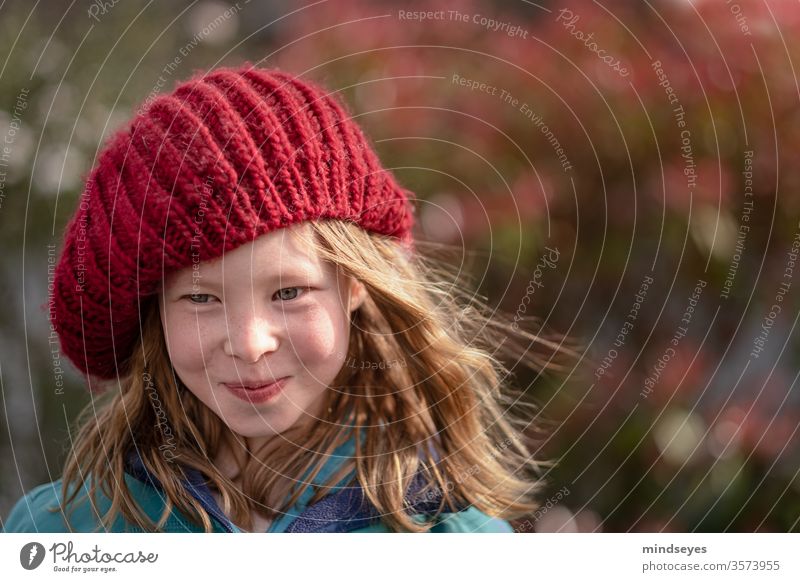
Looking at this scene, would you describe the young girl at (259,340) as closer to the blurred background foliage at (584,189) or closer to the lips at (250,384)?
the lips at (250,384)

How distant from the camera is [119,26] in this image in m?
1.43

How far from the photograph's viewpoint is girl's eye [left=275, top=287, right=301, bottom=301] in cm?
82

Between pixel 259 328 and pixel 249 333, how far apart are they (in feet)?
0.03

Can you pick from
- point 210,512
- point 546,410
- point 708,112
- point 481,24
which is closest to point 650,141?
point 708,112

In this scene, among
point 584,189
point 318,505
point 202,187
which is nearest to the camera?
point 202,187

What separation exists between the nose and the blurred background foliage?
60 cm

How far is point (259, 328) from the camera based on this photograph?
31.8 inches

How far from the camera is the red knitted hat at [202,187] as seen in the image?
770 mm

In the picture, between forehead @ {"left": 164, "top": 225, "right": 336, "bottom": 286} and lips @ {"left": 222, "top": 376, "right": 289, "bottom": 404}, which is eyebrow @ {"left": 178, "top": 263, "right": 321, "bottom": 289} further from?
lips @ {"left": 222, "top": 376, "right": 289, "bottom": 404}

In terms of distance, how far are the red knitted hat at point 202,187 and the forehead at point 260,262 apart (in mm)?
10
